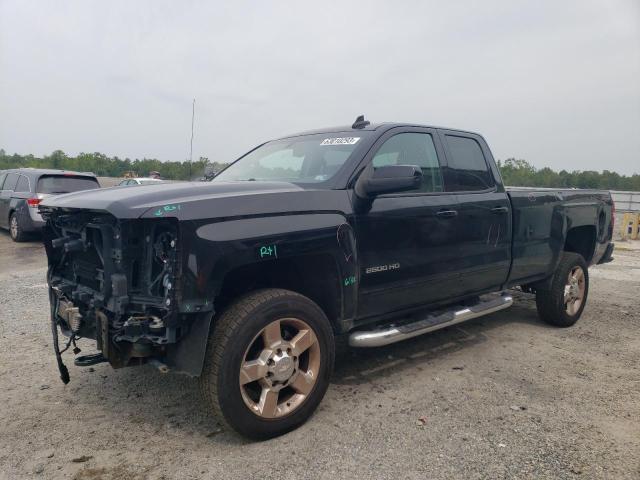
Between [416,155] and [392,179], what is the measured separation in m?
0.91

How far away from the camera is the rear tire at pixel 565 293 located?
5258 millimetres

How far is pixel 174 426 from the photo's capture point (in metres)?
3.07

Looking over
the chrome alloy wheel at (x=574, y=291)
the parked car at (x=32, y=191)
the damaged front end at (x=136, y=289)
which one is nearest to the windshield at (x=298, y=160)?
the damaged front end at (x=136, y=289)

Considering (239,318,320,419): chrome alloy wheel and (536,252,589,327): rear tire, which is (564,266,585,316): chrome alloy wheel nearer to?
(536,252,589,327): rear tire

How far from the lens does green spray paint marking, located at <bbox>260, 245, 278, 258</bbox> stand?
2811 mm

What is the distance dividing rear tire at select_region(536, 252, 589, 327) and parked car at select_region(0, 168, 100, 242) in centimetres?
976

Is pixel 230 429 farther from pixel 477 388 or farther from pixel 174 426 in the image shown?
pixel 477 388

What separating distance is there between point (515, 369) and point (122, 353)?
3055 millimetres

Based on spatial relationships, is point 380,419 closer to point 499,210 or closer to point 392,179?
point 392,179

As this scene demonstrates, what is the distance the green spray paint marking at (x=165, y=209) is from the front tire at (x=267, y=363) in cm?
64

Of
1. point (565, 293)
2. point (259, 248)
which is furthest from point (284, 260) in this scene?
point (565, 293)

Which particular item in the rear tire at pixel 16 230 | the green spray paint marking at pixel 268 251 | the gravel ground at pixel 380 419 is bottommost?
the gravel ground at pixel 380 419

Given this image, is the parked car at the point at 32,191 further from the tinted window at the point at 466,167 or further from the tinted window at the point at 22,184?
the tinted window at the point at 466,167

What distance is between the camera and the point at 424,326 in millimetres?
3779
